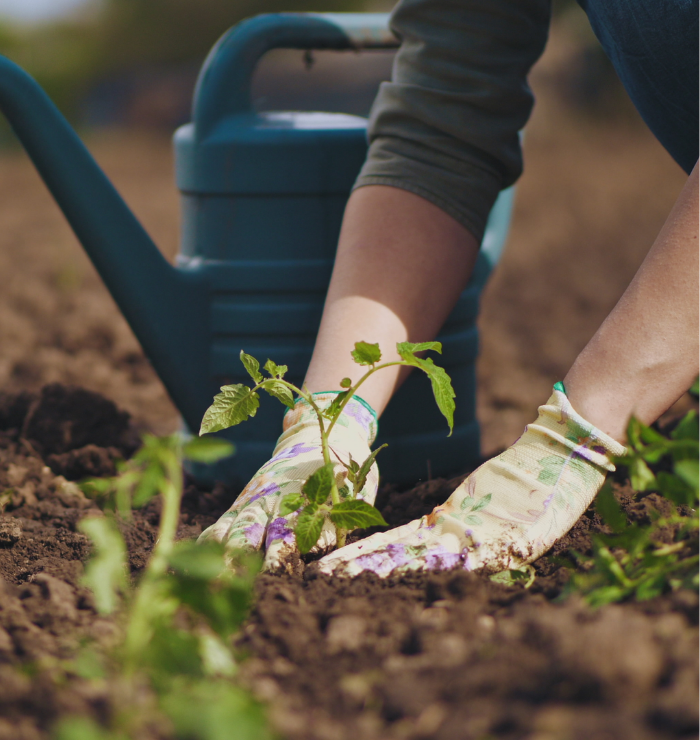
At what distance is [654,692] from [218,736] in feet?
1.06

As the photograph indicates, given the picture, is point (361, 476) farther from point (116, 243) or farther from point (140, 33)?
point (140, 33)

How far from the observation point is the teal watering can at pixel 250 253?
158 cm

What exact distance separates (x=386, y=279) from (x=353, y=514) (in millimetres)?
475

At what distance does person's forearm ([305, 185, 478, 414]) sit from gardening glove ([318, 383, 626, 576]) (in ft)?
1.00

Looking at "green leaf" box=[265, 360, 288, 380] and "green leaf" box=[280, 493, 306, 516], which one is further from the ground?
"green leaf" box=[265, 360, 288, 380]

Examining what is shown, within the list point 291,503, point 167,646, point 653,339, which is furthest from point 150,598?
point 653,339

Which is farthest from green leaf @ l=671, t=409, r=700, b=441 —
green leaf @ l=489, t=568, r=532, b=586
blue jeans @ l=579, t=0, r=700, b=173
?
blue jeans @ l=579, t=0, r=700, b=173

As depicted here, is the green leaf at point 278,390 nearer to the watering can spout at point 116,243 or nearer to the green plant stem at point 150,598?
the green plant stem at point 150,598

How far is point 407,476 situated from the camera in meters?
1.67

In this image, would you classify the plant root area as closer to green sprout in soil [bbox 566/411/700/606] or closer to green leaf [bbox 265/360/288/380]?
green sprout in soil [bbox 566/411/700/606]

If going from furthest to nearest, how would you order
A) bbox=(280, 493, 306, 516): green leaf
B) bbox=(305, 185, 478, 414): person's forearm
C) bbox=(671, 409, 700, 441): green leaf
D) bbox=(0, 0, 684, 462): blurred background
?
bbox=(0, 0, 684, 462): blurred background < bbox=(305, 185, 478, 414): person's forearm < bbox=(280, 493, 306, 516): green leaf < bbox=(671, 409, 700, 441): green leaf

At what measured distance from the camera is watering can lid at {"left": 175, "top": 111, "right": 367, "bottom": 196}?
1.58 meters

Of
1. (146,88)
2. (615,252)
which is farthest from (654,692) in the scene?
(146,88)

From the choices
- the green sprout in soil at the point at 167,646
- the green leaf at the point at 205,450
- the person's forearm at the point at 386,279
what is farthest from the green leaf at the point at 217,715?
the person's forearm at the point at 386,279
